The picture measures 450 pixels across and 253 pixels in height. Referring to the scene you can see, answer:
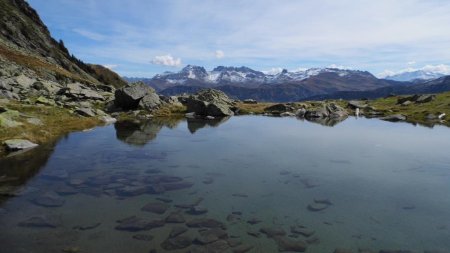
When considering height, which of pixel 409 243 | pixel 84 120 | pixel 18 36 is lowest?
pixel 409 243

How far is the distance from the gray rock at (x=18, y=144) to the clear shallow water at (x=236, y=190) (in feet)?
6.25

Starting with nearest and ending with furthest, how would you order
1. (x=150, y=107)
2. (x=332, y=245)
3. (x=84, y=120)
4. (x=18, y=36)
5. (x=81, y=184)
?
(x=332, y=245) → (x=81, y=184) → (x=84, y=120) → (x=150, y=107) → (x=18, y=36)

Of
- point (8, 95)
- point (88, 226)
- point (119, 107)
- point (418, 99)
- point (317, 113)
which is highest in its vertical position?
point (8, 95)

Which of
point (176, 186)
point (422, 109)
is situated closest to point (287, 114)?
point (422, 109)

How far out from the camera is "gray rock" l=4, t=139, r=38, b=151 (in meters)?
43.5

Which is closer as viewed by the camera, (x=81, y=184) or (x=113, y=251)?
(x=113, y=251)

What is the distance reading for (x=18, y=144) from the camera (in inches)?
1762

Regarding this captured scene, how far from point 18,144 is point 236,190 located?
27.4m

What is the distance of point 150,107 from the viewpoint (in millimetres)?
98500

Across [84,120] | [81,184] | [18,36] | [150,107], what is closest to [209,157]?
[81,184]

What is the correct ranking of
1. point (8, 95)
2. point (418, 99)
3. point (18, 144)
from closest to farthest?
point (18, 144), point (8, 95), point (418, 99)

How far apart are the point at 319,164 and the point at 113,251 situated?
94.9ft

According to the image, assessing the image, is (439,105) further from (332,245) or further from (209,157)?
(332,245)

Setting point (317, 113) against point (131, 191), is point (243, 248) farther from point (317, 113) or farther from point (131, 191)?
point (317, 113)
